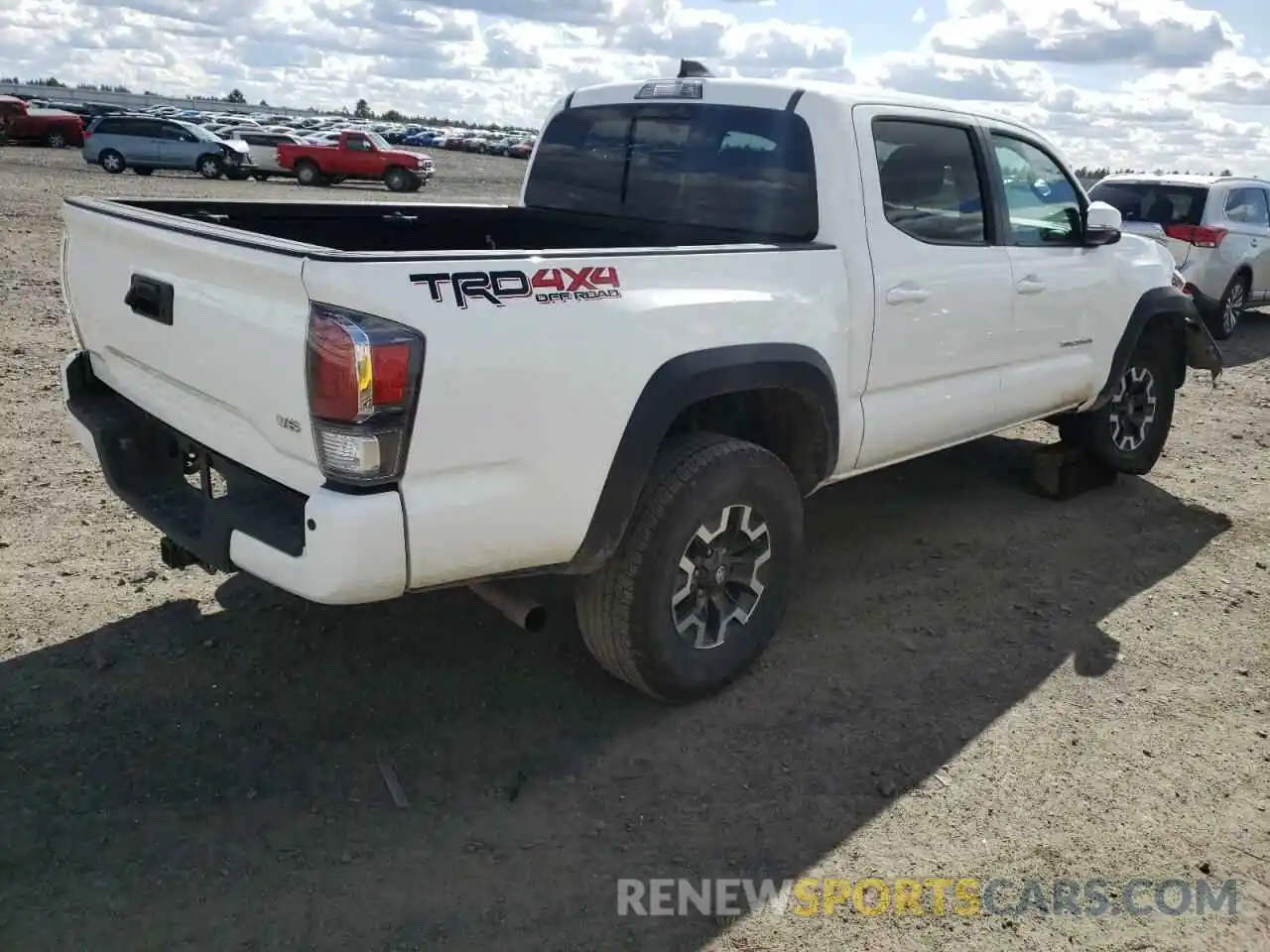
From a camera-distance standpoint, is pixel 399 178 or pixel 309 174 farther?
pixel 309 174

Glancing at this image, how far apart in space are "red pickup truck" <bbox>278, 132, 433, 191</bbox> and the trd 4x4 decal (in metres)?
29.4

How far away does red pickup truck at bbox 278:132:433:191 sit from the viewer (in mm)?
30844

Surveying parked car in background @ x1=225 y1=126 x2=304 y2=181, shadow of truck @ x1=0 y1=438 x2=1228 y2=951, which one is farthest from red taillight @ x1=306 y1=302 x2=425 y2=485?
parked car in background @ x1=225 y1=126 x2=304 y2=181

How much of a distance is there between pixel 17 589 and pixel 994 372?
4124 mm

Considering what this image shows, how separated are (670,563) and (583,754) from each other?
0.67 m

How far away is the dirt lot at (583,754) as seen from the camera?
9.28ft

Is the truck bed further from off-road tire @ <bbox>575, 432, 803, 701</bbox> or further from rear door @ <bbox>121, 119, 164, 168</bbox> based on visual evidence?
rear door @ <bbox>121, 119, 164, 168</bbox>

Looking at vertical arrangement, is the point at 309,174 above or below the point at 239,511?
below

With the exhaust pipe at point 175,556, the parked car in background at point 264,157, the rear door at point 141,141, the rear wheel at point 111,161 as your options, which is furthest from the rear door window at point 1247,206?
the rear wheel at point 111,161

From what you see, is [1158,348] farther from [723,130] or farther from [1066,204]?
[723,130]

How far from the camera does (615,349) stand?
313 centimetres

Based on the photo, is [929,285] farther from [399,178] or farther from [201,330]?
[399,178]

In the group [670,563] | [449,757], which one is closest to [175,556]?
[449,757]

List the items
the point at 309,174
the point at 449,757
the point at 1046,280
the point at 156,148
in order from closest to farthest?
the point at 449,757 < the point at 1046,280 < the point at 156,148 < the point at 309,174
